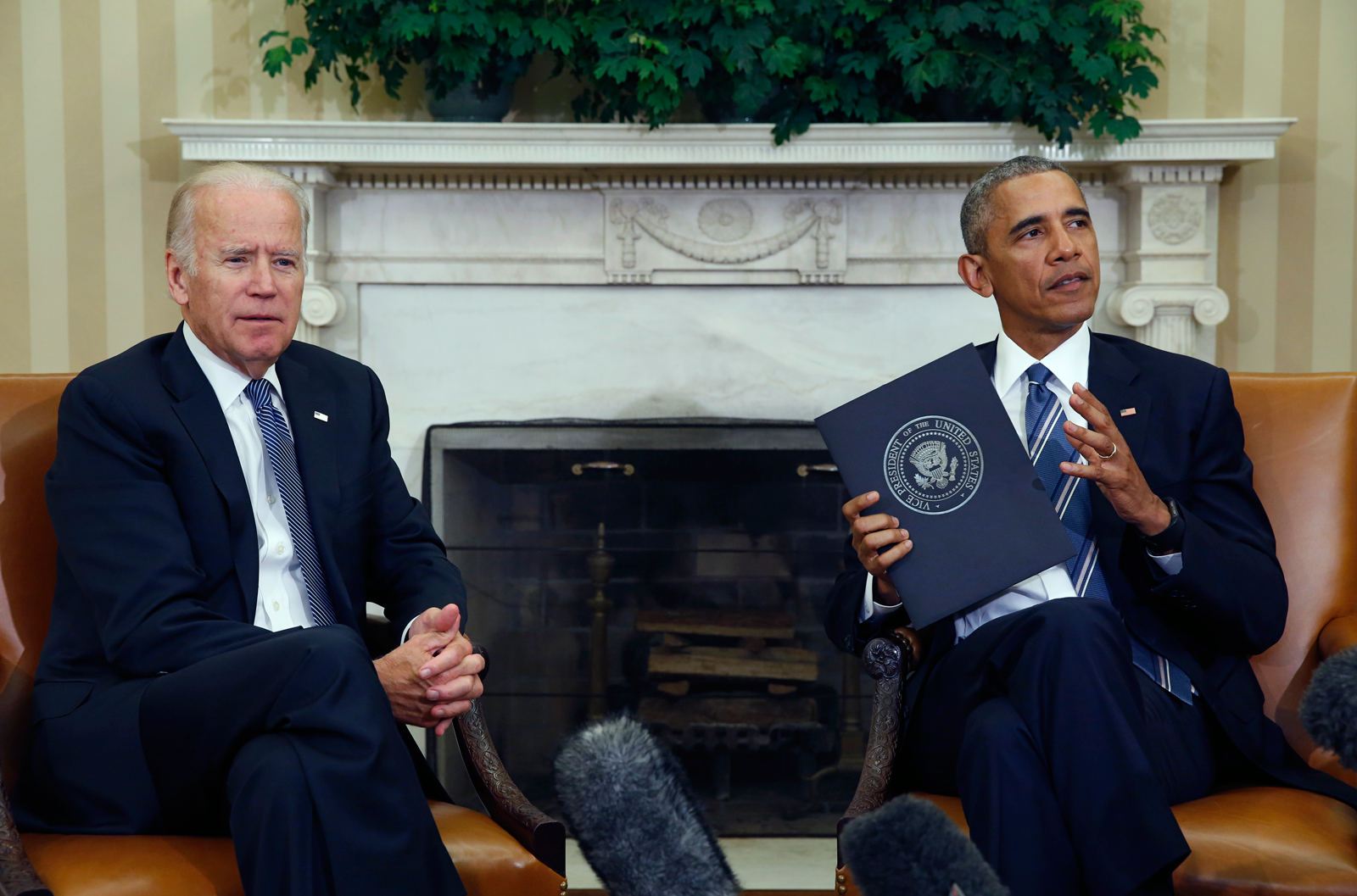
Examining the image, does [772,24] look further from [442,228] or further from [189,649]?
[189,649]

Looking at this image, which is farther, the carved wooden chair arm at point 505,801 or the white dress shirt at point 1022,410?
the white dress shirt at point 1022,410

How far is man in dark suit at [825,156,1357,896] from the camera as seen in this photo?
127 centimetres

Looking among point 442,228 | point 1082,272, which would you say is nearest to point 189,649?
point 1082,272

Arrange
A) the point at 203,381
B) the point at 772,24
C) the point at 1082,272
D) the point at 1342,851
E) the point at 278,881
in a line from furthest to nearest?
the point at 772,24, the point at 1082,272, the point at 203,381, the point at 1342,851, the point at 278,881

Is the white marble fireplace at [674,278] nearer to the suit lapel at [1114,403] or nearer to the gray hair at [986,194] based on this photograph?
the gray hair at [986,194]

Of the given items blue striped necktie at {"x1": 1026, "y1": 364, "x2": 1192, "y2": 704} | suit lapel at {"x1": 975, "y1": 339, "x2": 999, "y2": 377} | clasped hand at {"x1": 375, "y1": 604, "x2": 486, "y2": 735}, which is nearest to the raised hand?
blue striped necktie at {"x1": 1026, "y1": 364, "x2": 1192, "y2": 704}

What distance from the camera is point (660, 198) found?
9.57 ft

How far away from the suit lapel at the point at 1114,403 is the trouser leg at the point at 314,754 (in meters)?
0.99

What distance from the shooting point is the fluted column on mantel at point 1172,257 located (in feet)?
9.27

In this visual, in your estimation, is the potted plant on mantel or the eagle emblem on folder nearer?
the eagle emblem on folder

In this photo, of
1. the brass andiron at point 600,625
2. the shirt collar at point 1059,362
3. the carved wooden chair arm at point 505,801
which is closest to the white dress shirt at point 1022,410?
the shirt collar at point 1059,362

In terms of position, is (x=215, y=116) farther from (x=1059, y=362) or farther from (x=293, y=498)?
(x=1059, y=362)

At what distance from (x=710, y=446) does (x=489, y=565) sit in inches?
26.4

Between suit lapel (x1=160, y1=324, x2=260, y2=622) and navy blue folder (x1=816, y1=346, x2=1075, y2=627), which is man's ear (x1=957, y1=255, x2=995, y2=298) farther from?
suit lapel (x1=160, y1=324, x2=260, y2=622)
